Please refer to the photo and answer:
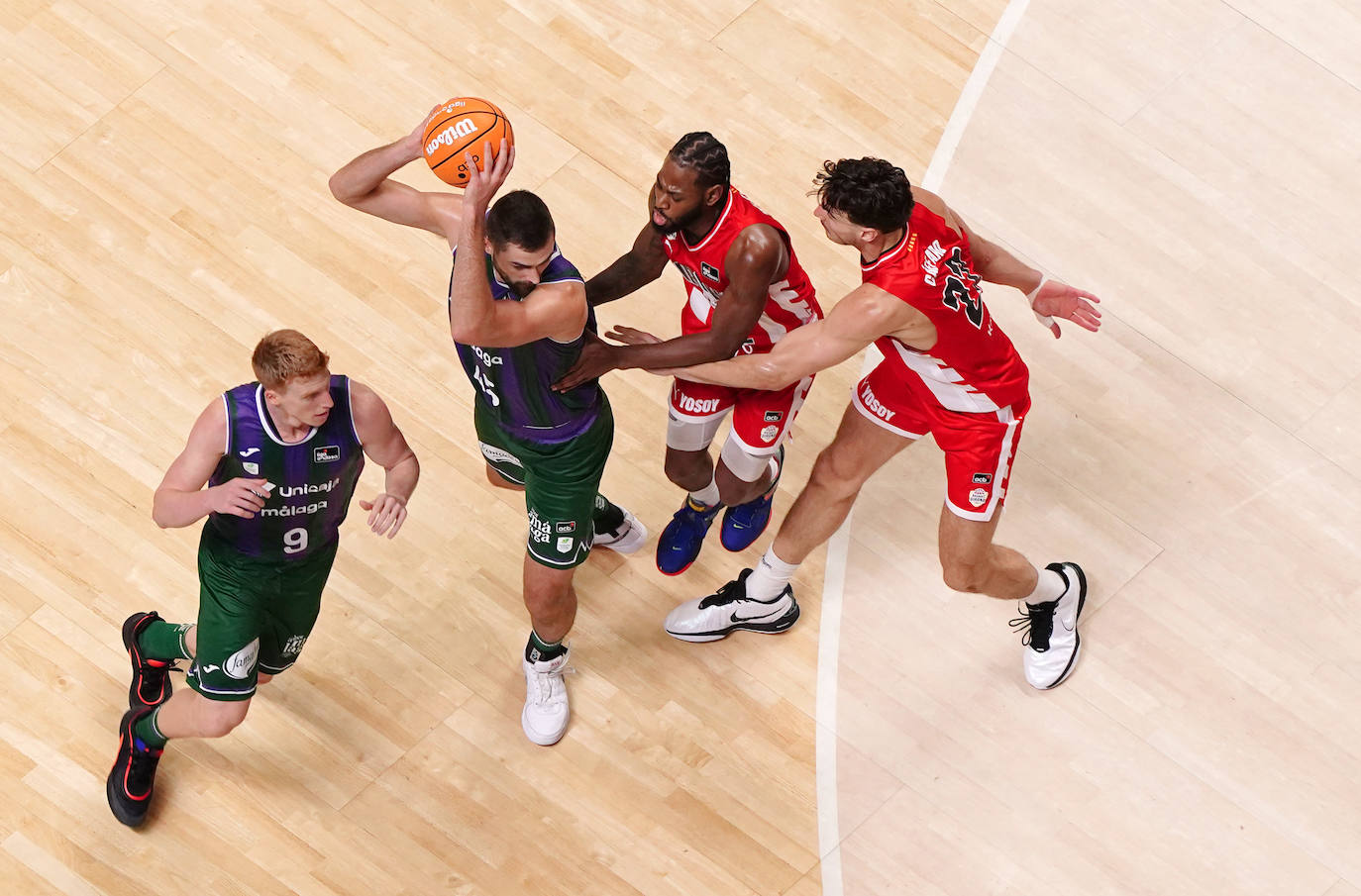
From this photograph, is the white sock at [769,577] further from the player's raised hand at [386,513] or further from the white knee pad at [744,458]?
the player's raised hand at [386,513]

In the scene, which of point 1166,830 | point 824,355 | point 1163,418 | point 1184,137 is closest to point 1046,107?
point 1184,137

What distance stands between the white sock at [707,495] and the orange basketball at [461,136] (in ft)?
5.57

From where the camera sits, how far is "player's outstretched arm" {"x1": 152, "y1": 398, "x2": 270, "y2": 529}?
455 centimetres

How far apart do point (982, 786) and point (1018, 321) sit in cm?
200

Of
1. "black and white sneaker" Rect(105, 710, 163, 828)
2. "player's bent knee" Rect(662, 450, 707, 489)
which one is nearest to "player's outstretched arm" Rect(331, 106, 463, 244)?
"player's bent knee" Rect(662, 450, 707, 489)

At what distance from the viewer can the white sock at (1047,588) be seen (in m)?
5.81

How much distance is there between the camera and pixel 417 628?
5926mm

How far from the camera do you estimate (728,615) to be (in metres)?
5.94

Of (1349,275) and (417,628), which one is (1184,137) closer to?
(1349,275)

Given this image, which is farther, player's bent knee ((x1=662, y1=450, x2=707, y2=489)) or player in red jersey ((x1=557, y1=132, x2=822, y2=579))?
player's bent knee ((x1=662, y1=450, x2=707, y2=489))

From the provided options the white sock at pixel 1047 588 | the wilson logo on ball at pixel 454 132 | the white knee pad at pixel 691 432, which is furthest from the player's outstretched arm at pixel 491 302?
the white sock at pixel 1047 588

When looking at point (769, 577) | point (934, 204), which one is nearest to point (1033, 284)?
point (934, 204)

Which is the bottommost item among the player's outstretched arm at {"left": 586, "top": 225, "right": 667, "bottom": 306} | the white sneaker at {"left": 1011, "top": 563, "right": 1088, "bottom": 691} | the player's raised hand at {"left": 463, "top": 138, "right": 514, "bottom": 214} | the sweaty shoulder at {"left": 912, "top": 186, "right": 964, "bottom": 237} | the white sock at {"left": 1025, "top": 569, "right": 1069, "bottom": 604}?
the white sneaker at {"left": 1011, "top": 563, "right": 1088, "bottom": 691}

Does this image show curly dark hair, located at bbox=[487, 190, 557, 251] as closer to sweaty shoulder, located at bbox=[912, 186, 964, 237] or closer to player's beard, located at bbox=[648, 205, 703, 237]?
player's beard, located at bbox=[648, 205, 703, 237]
